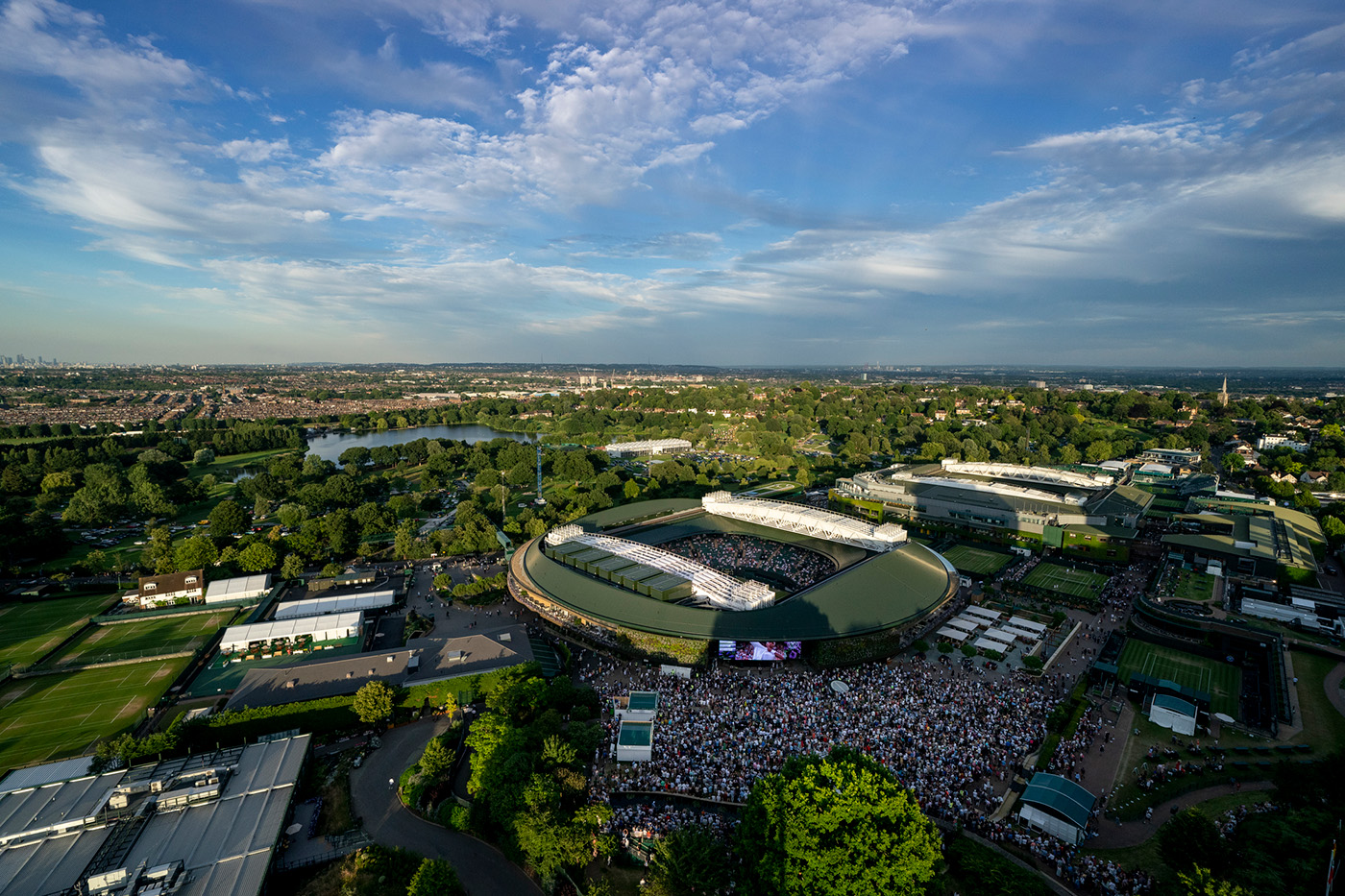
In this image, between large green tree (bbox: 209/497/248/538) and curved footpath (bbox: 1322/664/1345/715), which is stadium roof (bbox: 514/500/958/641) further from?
large green tree (bbox: 209/497/248/538)

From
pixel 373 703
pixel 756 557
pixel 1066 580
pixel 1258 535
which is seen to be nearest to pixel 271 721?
pixel 373 703

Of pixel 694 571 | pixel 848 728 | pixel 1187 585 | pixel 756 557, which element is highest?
pixel 694 571

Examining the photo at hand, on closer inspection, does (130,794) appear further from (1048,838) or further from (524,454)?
(524,454)

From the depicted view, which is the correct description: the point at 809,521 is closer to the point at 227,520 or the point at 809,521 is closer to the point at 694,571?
the point at 694,571

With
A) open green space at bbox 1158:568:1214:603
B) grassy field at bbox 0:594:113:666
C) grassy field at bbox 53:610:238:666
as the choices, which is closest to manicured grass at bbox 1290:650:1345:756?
open green space at bbox 1158:568:1214:603

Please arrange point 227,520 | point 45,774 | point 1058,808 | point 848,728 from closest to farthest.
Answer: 1. point 1058,808
2. point 45,774
3. point 848,728
4. point 227,520

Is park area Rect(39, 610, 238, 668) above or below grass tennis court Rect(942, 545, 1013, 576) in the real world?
below

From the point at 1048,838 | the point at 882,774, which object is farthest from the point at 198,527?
the point at 1048,838
